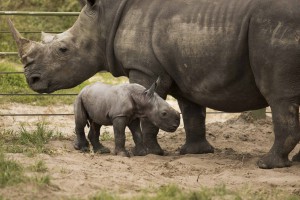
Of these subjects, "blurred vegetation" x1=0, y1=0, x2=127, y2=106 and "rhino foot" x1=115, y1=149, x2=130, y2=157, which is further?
"blurred vegetation" x1=0, y1=0, x2=127, y2=106

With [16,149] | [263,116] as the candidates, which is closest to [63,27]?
[263,116]

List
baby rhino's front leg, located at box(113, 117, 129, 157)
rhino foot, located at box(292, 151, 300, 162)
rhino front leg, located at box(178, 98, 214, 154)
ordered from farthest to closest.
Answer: rhino front leg, located at box(178, 98, 214, 154), rhino foot, located at box(292, 151, 300, 162), baby rhino's front leg, located at box(113, 117, 129, 157)

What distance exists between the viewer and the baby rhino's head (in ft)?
26.0

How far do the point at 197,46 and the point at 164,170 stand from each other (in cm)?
123

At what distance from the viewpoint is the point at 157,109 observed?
793 cm

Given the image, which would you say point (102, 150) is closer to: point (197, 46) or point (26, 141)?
point (26, 141)

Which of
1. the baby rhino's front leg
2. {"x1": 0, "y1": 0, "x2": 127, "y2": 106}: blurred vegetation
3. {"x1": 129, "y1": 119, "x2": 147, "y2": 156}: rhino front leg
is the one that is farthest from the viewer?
{"x1": 0, "y1": 0, "x2": 127, "y2": 106}: blurred vegetation

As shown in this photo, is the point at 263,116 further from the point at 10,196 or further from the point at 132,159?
the point at 10,196

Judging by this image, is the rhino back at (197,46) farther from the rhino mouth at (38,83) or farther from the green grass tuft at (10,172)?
the green grass tuft at (10,172)

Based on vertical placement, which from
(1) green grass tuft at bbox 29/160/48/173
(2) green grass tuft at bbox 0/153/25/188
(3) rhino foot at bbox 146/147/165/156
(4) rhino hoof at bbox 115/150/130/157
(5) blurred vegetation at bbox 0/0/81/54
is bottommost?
(5) blurred vegetation at bbox 0/0/81/54

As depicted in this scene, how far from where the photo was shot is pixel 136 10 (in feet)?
27.6

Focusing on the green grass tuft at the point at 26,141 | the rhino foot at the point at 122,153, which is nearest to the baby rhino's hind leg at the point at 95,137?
the rhino foot at the point at 122,153

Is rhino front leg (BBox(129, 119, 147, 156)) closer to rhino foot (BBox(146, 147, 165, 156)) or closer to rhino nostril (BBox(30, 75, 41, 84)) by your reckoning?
rhino foot (BBox(146, 147, 165, 156))

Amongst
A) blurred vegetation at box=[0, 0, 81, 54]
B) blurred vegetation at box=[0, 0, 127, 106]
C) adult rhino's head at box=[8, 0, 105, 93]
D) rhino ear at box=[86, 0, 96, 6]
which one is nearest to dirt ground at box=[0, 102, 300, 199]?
adult rhino's head at box=[8, 0, 105, 93]
